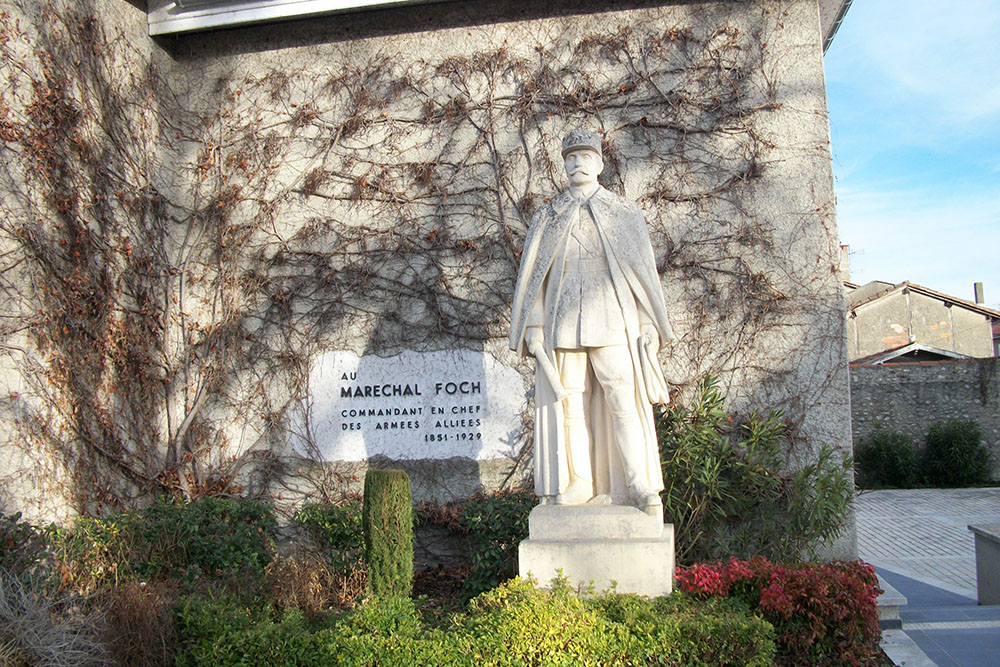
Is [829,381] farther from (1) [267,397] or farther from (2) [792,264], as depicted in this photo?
(1) [267,397]

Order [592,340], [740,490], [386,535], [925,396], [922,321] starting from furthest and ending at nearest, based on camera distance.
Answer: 1. [922,321]
2. [925,396]
3. [740,490]
4. [386,535]
5. [592,340]

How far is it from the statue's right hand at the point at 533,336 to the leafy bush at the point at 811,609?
5.47 ft

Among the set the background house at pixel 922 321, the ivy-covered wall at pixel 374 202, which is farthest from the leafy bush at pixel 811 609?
the background house at pixel 922 321

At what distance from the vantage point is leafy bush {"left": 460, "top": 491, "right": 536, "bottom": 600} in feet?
18.4

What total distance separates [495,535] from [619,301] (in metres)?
2.27

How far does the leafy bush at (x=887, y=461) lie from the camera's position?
50.0ft

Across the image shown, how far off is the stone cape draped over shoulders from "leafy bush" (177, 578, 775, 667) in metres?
0.76

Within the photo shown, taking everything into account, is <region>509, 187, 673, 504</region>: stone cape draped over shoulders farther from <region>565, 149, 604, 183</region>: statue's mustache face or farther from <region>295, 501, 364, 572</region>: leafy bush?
<region>295, 501, 364, 572</region>: leafy bush

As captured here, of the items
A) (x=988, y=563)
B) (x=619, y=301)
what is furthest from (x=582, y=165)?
(x=988, y=563)

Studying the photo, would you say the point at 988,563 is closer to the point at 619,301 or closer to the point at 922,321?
the point at 619,301

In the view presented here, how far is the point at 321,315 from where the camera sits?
7266mm

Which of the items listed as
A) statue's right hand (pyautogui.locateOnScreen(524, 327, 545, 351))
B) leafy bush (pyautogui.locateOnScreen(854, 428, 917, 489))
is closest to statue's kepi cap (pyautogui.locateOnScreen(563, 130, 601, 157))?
statue's right hand (pyautogui.locateOnScreen(524, 327, 545, 351))

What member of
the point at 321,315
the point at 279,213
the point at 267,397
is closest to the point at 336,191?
the point at 279,213

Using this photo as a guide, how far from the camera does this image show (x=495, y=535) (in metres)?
5.84
